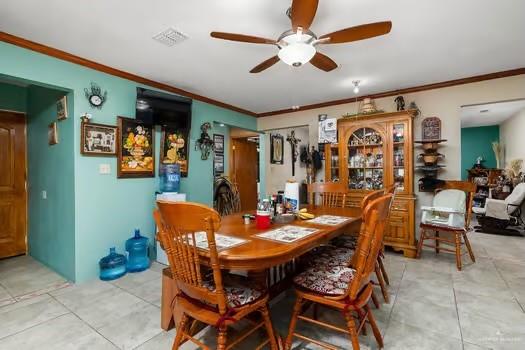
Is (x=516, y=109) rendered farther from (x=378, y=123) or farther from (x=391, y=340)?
(x=391, y=340)

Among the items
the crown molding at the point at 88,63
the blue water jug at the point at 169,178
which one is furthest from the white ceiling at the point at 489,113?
the blue water jug at the point at 169,178

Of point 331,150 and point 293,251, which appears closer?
point 293,251

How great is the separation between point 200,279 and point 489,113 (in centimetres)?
738

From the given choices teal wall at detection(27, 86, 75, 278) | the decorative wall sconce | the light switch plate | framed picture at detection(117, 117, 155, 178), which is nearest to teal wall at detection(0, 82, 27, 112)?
teal wall at detection(27, 86, 75, 278)

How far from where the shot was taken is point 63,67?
104 inches

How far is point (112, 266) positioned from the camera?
2.84 meters

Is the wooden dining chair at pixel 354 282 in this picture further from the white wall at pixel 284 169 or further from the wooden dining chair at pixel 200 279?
the white wall at pixel 284 169

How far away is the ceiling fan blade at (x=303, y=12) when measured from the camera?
4.93 ft

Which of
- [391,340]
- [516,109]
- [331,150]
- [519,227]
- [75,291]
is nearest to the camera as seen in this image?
[391,340]

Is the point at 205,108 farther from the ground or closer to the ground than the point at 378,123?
farther from the ground

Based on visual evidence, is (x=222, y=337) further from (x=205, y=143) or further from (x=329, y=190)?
(x=205, y=143)

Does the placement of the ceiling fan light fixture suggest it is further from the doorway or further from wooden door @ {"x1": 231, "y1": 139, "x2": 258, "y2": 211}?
wooden door @ {"x1": 231, "y1": 139, "x2": 258, "y2": 211}

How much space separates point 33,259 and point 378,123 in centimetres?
508

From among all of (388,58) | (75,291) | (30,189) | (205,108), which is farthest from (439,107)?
(30,189)
